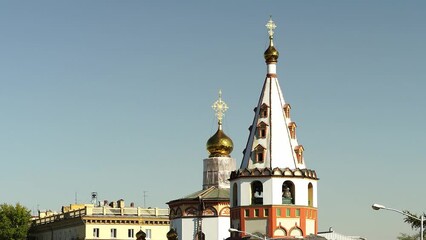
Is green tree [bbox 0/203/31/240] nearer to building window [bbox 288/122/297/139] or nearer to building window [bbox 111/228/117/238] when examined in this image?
building window [bbox 111/228/117/238]

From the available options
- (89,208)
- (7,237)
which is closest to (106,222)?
(89,208)

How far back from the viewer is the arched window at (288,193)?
66.3 meters

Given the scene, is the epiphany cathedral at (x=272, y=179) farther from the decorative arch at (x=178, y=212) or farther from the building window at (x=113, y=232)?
the building window at (x=113, y=232)

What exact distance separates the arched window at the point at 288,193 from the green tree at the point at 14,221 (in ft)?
185

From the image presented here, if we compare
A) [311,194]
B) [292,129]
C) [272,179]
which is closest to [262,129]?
[292,129]

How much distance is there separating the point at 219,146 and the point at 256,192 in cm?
1807

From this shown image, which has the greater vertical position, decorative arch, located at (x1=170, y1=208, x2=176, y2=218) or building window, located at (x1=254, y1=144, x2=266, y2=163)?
building window, located at (x1=254, y1=144, x2=266, y2=163)

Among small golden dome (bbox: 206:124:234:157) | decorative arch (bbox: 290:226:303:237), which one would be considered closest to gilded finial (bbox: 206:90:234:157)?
small golden dome (bbox: 206:124:234:157)

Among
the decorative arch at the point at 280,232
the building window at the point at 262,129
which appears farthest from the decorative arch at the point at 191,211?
the decorative arch at the point at 280,232

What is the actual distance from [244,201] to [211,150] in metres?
19.5

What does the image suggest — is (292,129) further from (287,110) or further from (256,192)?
(256,192)

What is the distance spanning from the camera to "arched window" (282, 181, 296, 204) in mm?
66312

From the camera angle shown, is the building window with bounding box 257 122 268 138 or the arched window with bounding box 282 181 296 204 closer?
the arched window with bounding box 282 181 296 204

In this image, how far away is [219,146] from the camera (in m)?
85.5
